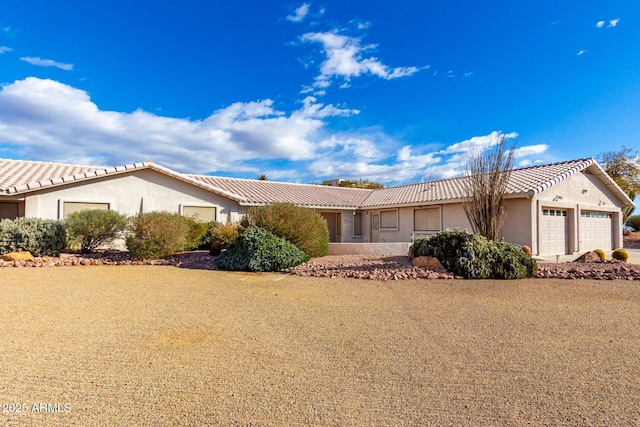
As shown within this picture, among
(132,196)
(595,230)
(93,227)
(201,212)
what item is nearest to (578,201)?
(595,230)

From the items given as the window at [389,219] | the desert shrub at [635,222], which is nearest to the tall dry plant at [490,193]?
the window at [389,219]

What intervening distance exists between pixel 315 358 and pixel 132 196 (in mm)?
15277

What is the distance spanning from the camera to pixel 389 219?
22.1 m

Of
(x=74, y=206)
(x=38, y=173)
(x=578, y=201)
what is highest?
(x=38, y=173)

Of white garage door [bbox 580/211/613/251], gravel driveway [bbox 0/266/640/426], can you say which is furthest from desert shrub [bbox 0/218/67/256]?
white garage door [bbox 580/211/613/251]

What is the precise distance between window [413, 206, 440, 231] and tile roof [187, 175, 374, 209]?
4.66 m

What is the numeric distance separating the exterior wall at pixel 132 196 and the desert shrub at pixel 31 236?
9.77 ft

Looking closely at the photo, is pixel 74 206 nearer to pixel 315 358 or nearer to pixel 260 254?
pixel 260 254

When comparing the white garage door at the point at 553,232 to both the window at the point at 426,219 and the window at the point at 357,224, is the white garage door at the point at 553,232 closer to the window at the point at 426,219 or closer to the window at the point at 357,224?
the window at the point at 426,219

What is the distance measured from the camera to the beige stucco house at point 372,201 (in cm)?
1517

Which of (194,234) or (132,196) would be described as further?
(132,196)

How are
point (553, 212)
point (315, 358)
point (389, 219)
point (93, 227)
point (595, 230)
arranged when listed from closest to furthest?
point (315, 358)
point (93, 227)
point (553, 212)
point (595, 230)
point (389, 219)

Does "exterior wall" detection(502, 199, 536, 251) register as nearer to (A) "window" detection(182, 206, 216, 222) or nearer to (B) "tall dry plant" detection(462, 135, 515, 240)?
(B) "tall dry plant" detection(462, 135, 515, 240)

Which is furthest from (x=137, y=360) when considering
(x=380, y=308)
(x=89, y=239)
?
(x=89, y=239)
